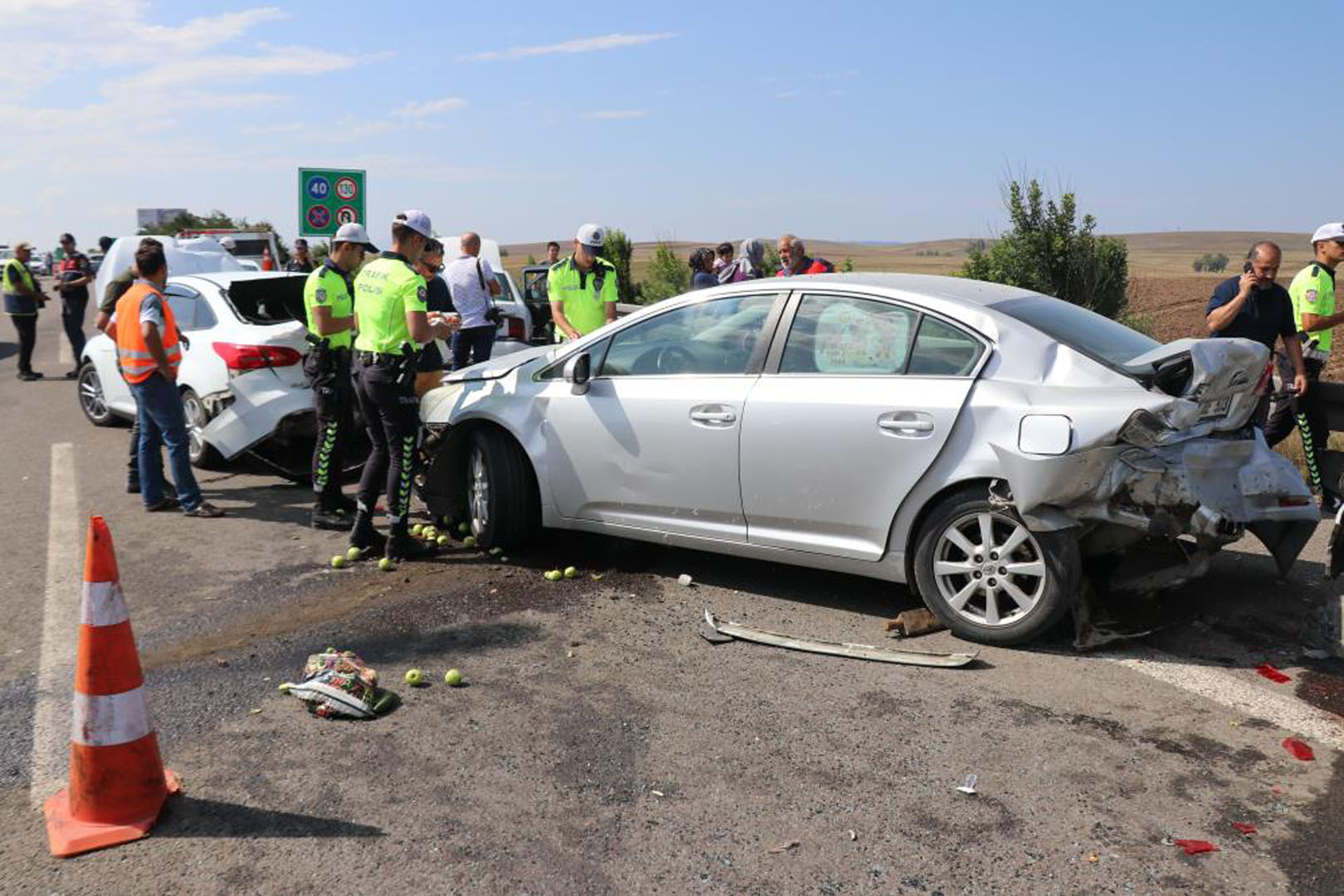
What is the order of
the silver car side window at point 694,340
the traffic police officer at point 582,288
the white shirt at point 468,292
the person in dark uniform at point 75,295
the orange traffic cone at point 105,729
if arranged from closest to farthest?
the orange traffic cone at point 105,729, the silver car side window at point 694,340, the traffic police officer at point 582,288, the white shirt at point 468,292, the person in dark uniform at point 75,295

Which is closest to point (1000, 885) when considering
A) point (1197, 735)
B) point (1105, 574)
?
point (1197, 735)

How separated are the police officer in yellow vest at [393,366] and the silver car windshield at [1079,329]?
10.4ft

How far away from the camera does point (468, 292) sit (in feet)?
36.5

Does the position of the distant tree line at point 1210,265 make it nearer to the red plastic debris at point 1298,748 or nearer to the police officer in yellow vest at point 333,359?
the police officer in yellow vest at point 333,359

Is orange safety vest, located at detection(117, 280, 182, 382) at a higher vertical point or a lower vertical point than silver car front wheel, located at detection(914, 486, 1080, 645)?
higher

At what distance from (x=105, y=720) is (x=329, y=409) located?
403 cm

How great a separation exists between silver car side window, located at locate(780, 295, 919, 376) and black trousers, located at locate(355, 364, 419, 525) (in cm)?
228

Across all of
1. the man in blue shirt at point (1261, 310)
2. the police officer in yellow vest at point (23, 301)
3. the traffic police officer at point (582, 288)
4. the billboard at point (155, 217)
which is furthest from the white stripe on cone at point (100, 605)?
the billboard at point (155, 217)

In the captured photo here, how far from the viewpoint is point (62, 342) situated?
2247 centimetres

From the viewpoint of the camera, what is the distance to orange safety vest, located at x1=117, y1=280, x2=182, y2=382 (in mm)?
7688

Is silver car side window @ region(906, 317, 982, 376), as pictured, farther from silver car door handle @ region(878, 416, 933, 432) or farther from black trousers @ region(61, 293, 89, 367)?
black trousers @ region(61, 293, 89, 367)

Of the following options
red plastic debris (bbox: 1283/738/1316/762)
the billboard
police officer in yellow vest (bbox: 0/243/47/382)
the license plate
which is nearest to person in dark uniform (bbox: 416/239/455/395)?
the license plate

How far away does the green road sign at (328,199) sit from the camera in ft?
46.9

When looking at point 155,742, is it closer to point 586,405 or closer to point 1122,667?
point 586,405
